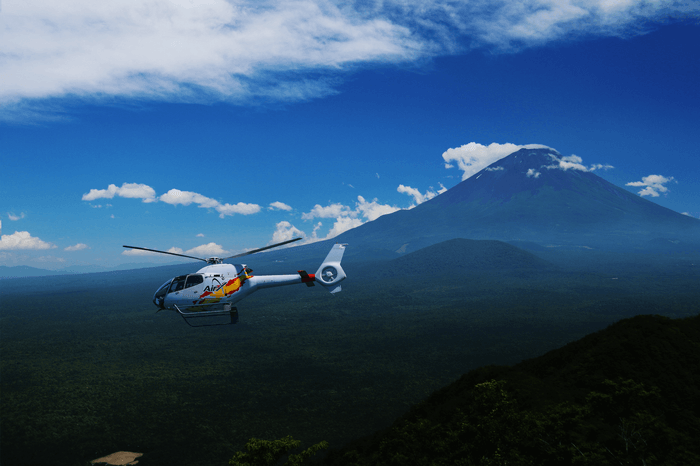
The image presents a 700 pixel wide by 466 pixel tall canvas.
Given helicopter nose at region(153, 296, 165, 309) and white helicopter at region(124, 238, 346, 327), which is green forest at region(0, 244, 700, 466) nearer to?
white helicopter at region(124, 238, 346, 327)

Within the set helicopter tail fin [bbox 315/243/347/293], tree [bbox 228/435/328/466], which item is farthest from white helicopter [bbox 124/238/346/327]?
tree [bbox 228/435/328/466]

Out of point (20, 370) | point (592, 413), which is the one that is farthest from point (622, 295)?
point (20, 370)

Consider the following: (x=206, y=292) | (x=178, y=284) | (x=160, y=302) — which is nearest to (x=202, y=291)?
(x=206, y=292)

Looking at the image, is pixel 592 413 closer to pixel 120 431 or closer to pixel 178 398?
pixel 120 431

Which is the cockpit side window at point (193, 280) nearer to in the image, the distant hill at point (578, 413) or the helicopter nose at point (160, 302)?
the helicopter nose at point (160, 302)

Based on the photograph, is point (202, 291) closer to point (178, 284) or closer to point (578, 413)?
point (178, 284)

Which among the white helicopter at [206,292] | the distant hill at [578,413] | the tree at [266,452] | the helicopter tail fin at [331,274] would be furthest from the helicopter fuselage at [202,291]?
the distant hill at [578,413]
